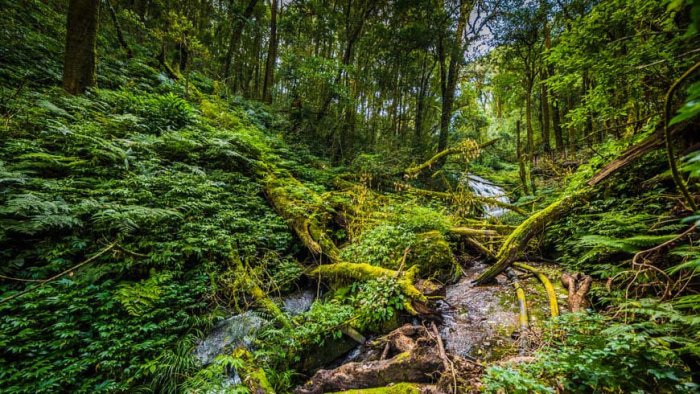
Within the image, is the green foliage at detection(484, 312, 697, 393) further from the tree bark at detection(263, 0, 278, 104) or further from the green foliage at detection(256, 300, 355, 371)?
the tree bark at detection(263, 0, 278, 104)

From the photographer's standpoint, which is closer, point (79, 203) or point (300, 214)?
point (79, 203)

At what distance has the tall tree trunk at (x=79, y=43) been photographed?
5.70 metres

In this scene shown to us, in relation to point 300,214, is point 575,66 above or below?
above

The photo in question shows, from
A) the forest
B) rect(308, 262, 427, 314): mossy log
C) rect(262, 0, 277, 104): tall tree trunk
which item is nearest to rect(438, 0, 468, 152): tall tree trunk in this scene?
the forest

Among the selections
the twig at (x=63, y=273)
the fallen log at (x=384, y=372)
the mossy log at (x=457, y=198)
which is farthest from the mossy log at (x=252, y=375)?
the mossy log at (x=457, y=198)

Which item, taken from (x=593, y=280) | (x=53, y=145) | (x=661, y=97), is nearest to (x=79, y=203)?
(x=53, y=145)

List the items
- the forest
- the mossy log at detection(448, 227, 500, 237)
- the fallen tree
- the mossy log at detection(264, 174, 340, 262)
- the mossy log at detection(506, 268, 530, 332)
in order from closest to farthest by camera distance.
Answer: the forest, the mossy log at detection(506, 268, 530, 332), the fallen tree, the mossy log at detection(264, 174, 340, 262), the mossy log at detection(448, 227, 500, 237)

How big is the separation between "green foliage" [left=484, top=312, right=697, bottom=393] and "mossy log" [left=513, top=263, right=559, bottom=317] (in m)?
1.27

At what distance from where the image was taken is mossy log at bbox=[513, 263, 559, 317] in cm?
364

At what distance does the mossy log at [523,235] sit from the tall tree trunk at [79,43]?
30.0ft

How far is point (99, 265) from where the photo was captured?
11.1 ft

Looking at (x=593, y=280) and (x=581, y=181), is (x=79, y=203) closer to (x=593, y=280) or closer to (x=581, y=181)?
(x=593, y=280)

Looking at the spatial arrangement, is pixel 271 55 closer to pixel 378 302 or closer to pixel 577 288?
pixel 378 302

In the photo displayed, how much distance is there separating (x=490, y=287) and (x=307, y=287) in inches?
130
